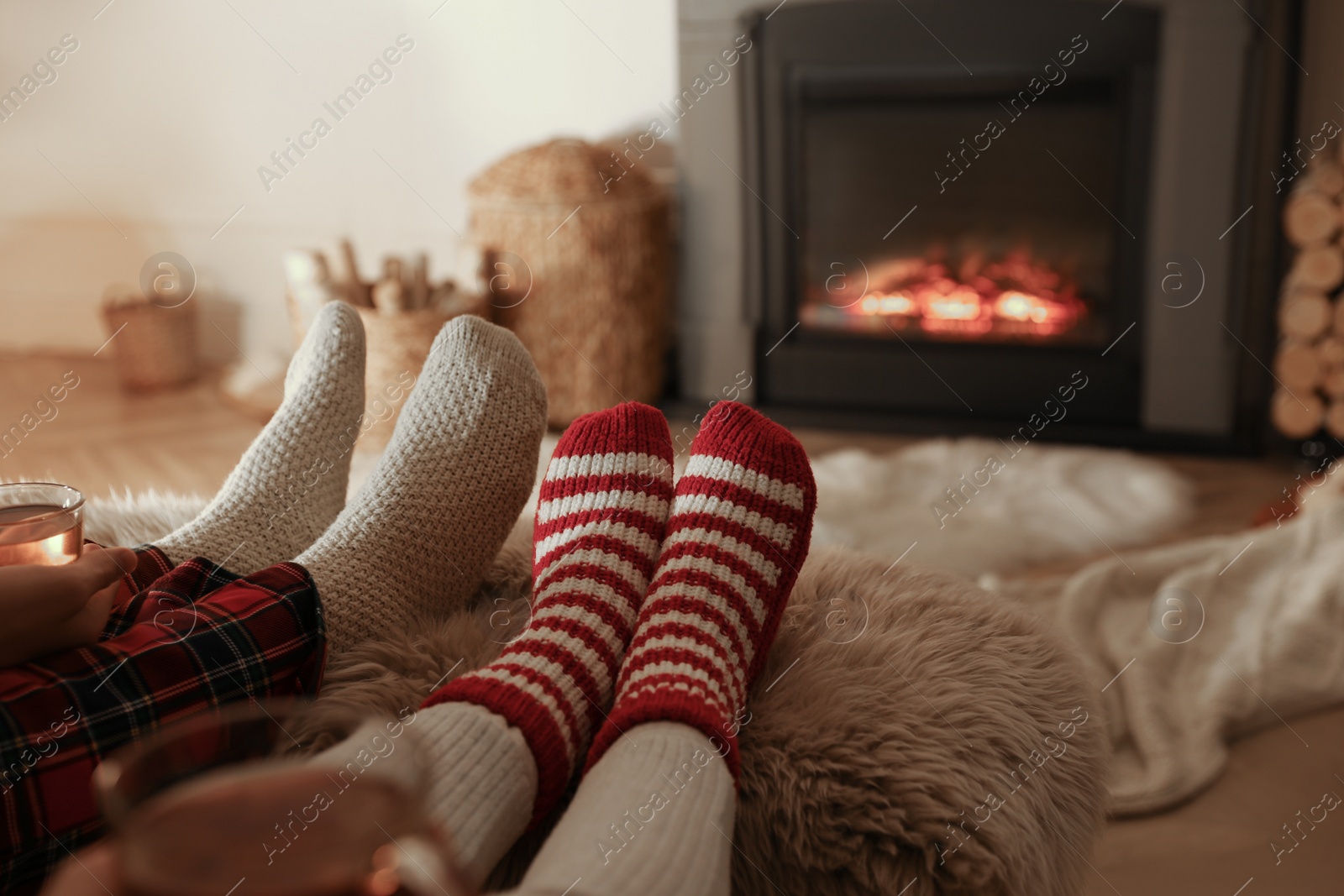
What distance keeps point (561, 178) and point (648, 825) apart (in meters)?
1.63

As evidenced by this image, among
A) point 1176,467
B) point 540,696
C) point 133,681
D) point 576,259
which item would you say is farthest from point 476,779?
point 1176,467

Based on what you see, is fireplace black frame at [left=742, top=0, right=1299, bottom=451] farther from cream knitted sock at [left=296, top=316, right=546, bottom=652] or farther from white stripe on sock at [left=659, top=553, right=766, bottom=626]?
white stripe on sock at [left=659, top=553, right=766, bottom=626]

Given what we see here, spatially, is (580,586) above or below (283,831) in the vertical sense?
below

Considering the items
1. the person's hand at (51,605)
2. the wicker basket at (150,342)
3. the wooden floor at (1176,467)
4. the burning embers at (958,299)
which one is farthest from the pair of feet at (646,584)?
the wicker basket at (150,342)

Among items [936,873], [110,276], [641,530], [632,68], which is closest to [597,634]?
[641,530]

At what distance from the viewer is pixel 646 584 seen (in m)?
0.73

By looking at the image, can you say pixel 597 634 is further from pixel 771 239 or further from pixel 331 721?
pixel 771 239

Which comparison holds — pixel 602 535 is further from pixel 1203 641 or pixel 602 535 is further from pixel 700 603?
pixel 1203 641

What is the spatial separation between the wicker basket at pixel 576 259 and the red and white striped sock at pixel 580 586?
3.88 feet

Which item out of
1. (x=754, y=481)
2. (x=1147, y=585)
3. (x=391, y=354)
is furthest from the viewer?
(x=391, y=354)

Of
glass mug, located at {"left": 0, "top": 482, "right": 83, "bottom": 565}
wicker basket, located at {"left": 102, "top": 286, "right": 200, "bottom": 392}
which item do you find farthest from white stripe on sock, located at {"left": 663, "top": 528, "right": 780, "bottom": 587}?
wicker basket, located at {"left": 102, "top": 286, "right": 200, "bottom": 392}

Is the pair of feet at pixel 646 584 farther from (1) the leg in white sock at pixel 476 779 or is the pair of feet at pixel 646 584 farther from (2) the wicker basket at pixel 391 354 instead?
(2) the wicker basket at pixel 391 354

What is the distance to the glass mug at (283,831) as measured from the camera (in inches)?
10.5

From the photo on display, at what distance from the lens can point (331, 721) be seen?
346 mm
